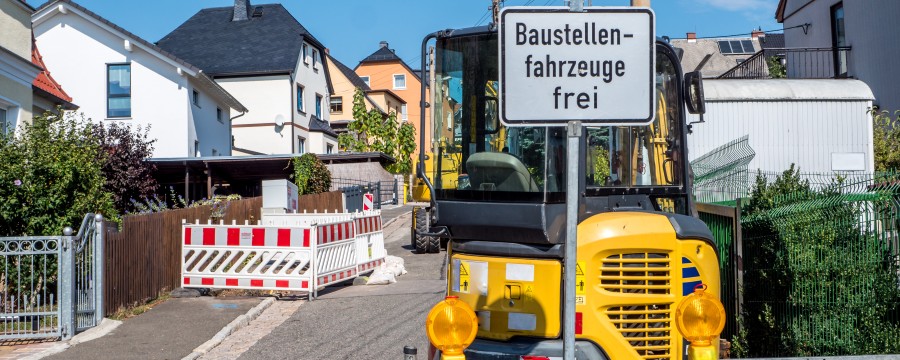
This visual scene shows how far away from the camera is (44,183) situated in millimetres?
10695

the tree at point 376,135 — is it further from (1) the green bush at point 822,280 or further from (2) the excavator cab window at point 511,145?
(2) the excavator cab window at point 511,145

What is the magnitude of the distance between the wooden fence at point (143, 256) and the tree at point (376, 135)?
38.0 meters

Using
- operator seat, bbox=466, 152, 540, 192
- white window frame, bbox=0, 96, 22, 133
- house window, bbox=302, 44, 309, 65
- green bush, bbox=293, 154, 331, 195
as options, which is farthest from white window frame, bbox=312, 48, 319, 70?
operator seat, bbox=466, 152, 540, 192

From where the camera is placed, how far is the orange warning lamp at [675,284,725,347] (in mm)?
4703

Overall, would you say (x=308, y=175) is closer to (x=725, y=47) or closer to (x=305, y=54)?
(x=305, y=54)

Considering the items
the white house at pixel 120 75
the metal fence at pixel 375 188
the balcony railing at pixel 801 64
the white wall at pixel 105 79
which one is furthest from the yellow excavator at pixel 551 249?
the white wall at pixel 105 79

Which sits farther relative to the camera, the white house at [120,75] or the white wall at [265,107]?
the white wall at [265,107]

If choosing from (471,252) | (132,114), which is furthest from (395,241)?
(471,252)

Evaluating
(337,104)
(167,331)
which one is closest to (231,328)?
(167,331)

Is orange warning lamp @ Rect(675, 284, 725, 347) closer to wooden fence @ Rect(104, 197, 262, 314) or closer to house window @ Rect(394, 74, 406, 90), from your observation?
wooden fence @ Rect(104, 197, 262, 314)

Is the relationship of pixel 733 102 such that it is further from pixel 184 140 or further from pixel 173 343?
pixel 184 140

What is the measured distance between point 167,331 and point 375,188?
2968 cm

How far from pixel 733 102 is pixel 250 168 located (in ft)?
65.3

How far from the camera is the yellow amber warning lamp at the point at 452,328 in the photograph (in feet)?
15.1
